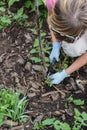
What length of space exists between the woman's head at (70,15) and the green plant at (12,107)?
2.36ft

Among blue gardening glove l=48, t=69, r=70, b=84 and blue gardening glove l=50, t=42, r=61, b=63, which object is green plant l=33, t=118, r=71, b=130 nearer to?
blue gardening glove l=48, t=69, r=70, b=84

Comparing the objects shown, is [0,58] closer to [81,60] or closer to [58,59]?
[58,59]

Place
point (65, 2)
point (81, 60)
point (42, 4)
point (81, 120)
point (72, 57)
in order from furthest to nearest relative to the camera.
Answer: point (42, 4)
point (72, 57)
point (81, 60)
point (81, 120)
point (65, 2)

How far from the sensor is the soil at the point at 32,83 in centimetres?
301

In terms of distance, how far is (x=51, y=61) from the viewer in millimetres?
3340

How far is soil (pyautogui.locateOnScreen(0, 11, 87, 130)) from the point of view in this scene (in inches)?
119

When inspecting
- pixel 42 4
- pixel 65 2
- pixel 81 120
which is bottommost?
pixel 81 120

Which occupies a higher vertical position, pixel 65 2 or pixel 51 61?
pixel 65 2

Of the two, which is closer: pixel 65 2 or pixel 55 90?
pixel 65 2

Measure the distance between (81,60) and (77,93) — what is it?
0.32 metres

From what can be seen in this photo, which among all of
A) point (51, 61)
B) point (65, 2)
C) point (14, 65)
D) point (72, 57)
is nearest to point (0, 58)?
point (14, 65)

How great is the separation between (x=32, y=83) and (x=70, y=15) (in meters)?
0.85

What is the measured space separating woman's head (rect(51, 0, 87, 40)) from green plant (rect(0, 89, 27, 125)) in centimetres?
72

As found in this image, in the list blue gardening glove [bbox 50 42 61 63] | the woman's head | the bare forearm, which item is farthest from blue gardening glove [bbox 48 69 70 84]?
the woman's head
